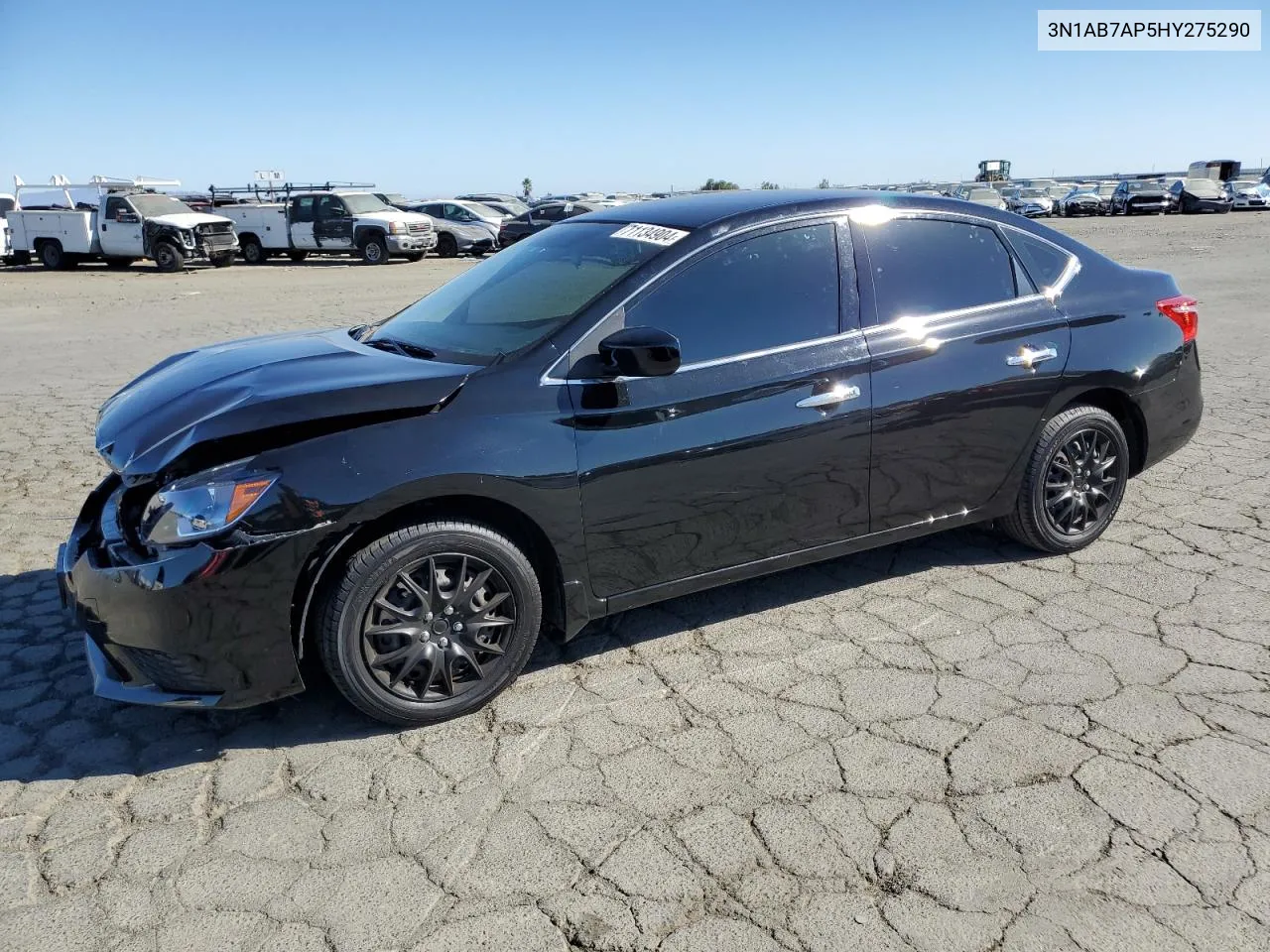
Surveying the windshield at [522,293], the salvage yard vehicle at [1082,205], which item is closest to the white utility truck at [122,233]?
the windshield at [522,293]

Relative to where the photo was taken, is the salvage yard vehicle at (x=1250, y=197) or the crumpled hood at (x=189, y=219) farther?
the salvage yard vehicle at (x=1250, y=197)

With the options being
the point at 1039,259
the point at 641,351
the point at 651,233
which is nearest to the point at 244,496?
the point at 641,351

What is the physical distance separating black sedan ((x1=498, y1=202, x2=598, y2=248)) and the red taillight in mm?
23315

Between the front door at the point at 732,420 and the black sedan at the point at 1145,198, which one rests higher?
the black sedan at the point at 1145,198

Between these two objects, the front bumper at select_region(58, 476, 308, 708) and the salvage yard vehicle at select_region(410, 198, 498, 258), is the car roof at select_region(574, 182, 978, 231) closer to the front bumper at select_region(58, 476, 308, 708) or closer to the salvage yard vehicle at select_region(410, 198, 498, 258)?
the front bumper at select_region(58, 476, 308, 708)

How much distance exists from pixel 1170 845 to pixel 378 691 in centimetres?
238

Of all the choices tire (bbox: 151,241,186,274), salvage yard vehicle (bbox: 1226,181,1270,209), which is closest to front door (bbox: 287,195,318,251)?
tire (bbox: 151,241,186,274)

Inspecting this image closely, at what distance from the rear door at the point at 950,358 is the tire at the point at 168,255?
23.3 metres

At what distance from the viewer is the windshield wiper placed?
12.3 feet

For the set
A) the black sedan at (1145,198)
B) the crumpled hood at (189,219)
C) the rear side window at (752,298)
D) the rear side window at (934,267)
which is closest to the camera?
the rear side window at (752,298)

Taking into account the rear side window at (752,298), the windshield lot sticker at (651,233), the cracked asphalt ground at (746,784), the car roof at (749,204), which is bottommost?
the cracked asphalt ground at (746,784)

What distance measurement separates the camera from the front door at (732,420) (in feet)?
11.4

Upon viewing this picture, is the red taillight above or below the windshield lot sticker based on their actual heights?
below

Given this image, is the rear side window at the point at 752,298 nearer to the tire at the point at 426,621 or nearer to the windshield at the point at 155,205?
the tire at the point at 426,621
